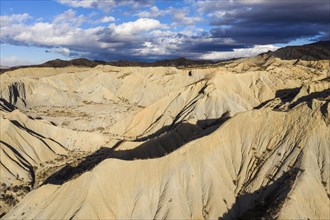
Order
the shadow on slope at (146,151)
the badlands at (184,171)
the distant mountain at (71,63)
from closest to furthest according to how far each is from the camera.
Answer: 1. the badlands at (184,171)
2. the shadow on slope at (146,151)
3. the distant mountain at (71,63)

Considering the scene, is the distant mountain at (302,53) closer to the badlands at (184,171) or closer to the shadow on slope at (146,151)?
the badlands at (184,171)

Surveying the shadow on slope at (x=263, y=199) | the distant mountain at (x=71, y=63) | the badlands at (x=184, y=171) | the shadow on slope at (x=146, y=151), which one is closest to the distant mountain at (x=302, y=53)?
the distant mountain at (x=71, y=63)

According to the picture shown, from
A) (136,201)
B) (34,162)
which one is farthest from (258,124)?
(34,162)

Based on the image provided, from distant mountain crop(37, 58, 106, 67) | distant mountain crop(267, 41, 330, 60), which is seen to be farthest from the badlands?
distant mountain crop(267, 41, 330, 60)

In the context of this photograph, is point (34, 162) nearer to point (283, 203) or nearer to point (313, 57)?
point (283, 203)

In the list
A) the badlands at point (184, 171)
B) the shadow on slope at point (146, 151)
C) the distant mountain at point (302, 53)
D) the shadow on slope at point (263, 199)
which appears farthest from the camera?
the distant mountain at point (302, 53)

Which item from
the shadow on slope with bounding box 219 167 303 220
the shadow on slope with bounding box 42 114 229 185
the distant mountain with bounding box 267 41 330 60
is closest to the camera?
the shadow on slope with bounding box 219 167 303 220

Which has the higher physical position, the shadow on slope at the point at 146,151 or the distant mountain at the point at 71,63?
the distant mountain at the point at 71,63

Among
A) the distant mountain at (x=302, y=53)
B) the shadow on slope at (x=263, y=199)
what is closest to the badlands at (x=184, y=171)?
the shadow on slope at (x=263, y=199)

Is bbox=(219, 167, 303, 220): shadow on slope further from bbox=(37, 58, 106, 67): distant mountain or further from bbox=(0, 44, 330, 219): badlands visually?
bbox=(37, 58, 106, 67): distant mountain

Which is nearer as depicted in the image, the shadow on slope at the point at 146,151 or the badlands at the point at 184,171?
the badlands at the point at 184,171

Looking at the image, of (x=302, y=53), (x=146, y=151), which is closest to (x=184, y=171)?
(x=146, y=151)

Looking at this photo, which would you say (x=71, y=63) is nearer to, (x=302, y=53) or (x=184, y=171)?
(x=302, y=53)

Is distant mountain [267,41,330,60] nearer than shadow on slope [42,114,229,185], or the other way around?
shadow on slope [42,114,229,185]
